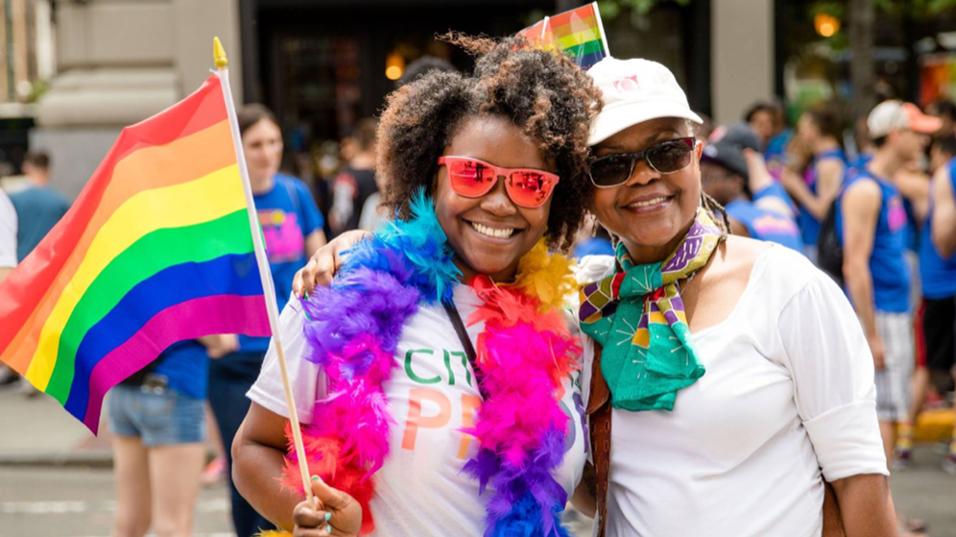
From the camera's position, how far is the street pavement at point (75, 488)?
24.2 feet

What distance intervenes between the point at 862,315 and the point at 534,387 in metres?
4.88

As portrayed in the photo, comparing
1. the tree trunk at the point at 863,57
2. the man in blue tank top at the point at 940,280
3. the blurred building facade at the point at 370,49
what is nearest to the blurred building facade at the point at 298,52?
the blurred building facade at the point at 370,49

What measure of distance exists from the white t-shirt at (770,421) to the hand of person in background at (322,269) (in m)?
0.84

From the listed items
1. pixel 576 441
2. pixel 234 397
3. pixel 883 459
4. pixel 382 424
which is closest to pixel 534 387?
pixel 576 441

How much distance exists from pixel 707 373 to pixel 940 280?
6447 millimetres

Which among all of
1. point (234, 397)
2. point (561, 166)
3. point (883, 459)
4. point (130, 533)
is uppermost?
point (561, 166)

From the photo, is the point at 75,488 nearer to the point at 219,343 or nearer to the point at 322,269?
the point at 219,343

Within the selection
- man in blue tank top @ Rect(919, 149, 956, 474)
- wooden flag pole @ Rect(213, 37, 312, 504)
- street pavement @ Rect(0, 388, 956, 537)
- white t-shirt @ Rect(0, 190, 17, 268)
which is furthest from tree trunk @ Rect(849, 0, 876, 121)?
wooden flag pole @ Rect(213, 37, 312, 504)

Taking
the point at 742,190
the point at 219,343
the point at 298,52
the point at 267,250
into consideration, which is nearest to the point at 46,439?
the point at 267,250

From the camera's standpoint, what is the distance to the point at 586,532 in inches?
285

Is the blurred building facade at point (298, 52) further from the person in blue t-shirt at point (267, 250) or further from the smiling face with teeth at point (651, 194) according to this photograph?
the smiling face with teeth at point (651, 194)

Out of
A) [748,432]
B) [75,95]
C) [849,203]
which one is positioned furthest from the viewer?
[75,95]

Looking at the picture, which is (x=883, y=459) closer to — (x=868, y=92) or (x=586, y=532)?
(x=586, y=532)

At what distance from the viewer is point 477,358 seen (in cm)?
282
